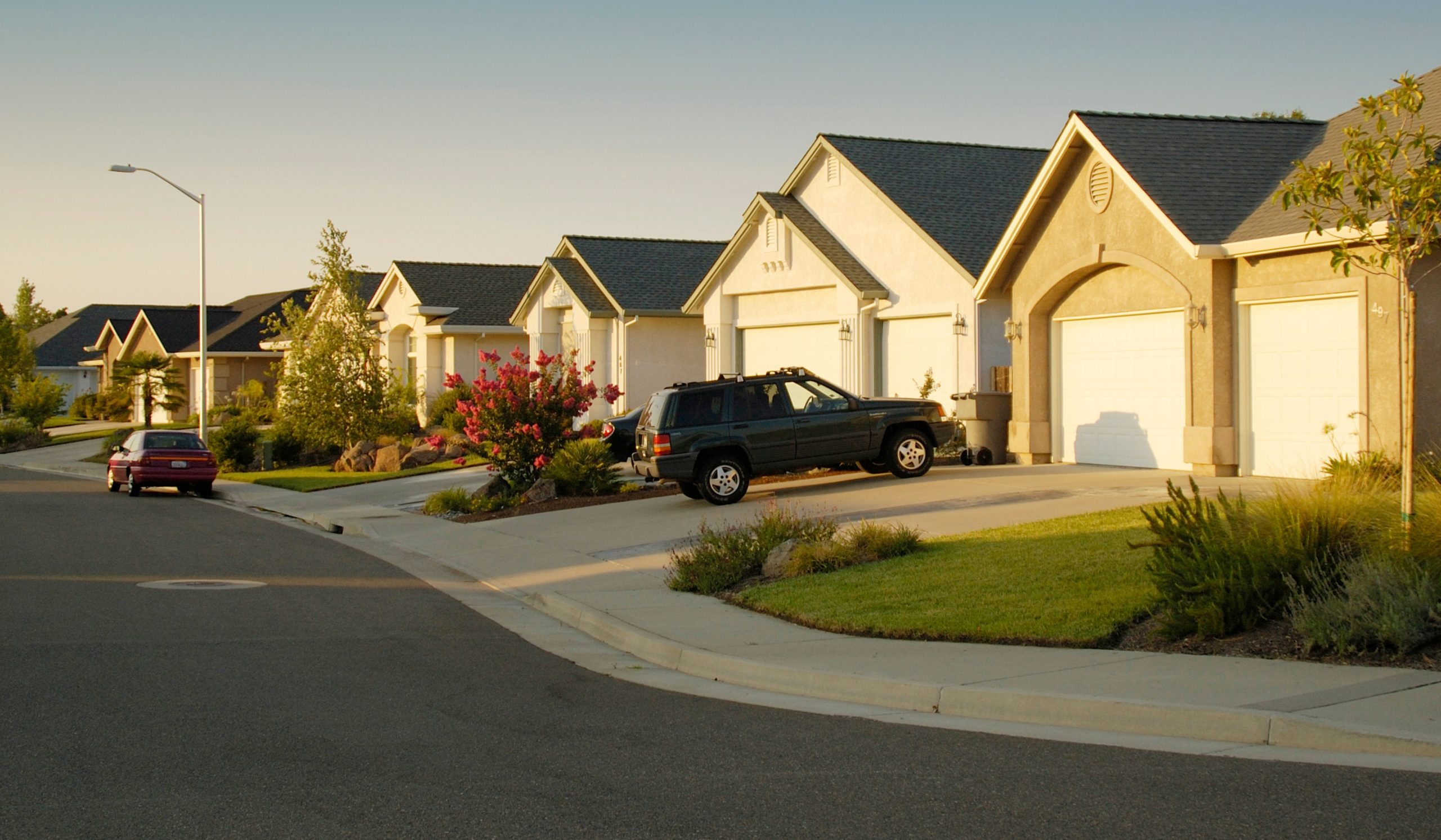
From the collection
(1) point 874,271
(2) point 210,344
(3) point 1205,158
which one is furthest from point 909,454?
(2) point 210,344

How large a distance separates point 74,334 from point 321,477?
189 ft

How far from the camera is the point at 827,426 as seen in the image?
69.2 ft

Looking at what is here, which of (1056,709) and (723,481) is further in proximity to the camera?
(723,481)

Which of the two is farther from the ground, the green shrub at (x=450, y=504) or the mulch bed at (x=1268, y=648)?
the green shrub at (x=450, y=504)

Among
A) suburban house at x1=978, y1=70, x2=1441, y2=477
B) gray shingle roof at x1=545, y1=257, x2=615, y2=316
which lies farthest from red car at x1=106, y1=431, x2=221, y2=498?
suburban house at x1=978, y1=70, x2=1441, y2=477

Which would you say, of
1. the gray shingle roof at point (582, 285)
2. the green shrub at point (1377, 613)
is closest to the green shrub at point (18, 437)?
the gray shingle roof at point (582, 285)

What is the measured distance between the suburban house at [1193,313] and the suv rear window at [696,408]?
6216mm

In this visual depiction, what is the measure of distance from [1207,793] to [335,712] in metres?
5.18

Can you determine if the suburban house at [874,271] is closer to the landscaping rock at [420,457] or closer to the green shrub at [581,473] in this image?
the green shrub at [581,473]

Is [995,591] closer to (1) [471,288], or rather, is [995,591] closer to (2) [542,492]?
(2) [542,492]

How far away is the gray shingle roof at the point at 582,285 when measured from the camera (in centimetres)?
3797

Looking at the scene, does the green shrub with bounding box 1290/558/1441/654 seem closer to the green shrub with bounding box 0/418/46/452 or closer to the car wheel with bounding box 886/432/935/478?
the car wheel with bounding box 886/432/935/478

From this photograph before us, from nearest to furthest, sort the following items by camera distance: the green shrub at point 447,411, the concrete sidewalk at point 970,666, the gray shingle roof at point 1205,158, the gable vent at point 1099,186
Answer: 1. the concrete sidewalk at point 970,666
2. the gray shingle roof at point 1205,158
3. the gable vent at point 1099,186
4. the green shrub at point 447,411

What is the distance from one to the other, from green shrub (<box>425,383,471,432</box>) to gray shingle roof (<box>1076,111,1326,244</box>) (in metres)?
20.3
